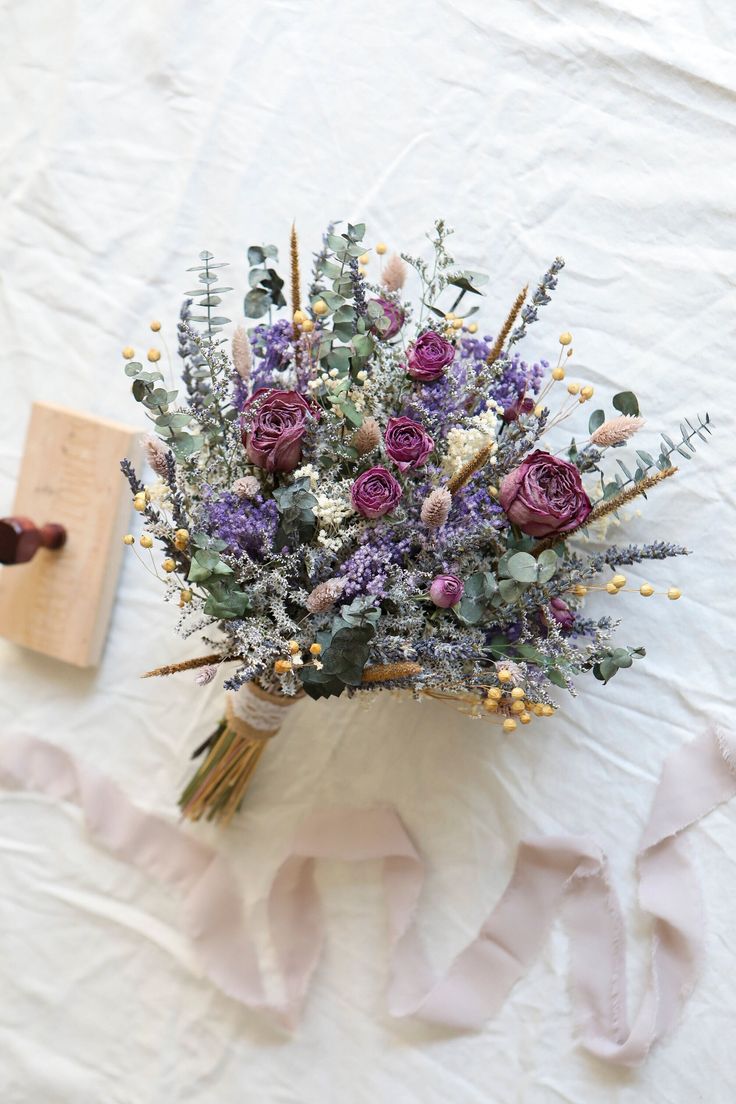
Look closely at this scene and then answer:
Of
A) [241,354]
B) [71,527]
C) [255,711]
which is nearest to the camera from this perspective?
[241,354]

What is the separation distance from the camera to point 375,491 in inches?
30.2

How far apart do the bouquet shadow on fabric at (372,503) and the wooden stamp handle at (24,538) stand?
0.34 meters

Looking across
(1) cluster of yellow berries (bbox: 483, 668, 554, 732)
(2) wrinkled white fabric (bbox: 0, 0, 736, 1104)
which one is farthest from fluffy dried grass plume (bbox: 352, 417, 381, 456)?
(2) wrinkled white fabric (bbox: 0, 0, 736, 1104)

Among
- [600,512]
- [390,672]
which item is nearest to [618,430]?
[600,512]

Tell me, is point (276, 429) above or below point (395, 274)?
below

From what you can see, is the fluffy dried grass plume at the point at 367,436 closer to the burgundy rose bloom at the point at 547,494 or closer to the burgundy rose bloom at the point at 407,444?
the burgundy rose bloom at the point at 407,444

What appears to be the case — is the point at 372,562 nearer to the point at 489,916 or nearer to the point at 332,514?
the point at 332,514

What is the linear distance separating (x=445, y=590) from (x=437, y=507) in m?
0.07

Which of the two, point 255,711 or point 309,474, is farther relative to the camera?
point 255,711

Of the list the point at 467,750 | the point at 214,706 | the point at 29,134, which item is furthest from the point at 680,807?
the point at 29,134

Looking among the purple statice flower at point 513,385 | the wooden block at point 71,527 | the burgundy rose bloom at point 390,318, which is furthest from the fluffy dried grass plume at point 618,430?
the wooden block at point 71,527

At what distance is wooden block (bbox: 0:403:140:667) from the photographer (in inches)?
45.2

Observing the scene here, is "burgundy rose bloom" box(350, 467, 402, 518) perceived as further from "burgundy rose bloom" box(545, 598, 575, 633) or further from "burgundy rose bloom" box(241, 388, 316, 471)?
"burgundy rose bloom" box(545, 598, 575, 633)

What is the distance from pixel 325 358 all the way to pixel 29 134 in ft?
1.96
